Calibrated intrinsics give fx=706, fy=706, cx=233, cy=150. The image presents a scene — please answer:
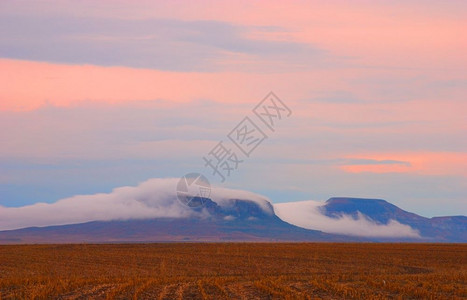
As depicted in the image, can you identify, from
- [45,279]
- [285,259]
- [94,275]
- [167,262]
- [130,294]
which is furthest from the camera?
[285,259]

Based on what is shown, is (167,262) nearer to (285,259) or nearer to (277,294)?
(285,259)

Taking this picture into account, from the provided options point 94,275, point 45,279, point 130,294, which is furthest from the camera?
point 94,275

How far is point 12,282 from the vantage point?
36344 mm

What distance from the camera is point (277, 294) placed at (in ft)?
104

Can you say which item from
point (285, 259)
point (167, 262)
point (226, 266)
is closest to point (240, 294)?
point (226, 266)

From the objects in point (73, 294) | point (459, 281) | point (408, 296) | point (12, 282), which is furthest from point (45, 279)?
point (459, 281)

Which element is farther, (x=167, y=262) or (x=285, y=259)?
(x=285, y=259)

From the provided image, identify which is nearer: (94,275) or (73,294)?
(73,294)

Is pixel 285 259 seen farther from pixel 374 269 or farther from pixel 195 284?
pixel 195 284

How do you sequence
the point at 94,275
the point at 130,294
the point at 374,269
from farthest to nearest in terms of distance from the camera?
the point at 374,269
the point at 94,275
the point at 130,294

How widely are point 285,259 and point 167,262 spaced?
37.1 ft

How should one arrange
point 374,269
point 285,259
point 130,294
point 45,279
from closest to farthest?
point 130,294, point 45,279, point 374,269, point 285,259

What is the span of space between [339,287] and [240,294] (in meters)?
5.39

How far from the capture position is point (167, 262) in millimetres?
56938
